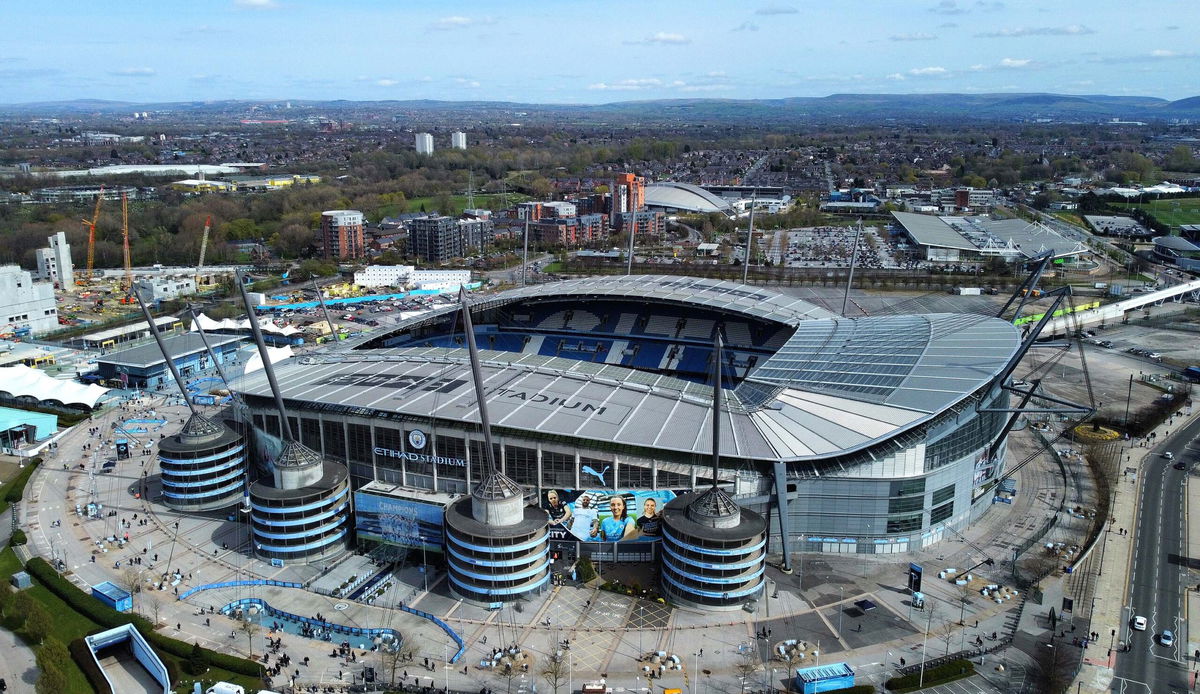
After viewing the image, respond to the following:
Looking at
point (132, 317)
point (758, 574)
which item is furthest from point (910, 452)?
point (132, 317)

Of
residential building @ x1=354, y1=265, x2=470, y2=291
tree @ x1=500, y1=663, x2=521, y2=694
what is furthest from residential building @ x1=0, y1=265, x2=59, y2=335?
tree @ x1=500, y1=663, x2=521, y2=694

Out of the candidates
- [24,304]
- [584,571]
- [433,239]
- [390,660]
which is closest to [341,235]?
[433,239]

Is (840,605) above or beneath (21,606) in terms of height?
beneath

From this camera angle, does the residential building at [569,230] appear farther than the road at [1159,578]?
Yes

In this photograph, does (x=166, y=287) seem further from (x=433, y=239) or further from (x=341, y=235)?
(x=433, y=239)

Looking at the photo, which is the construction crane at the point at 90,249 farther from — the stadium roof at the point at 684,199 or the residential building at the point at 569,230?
the stadium roof at the point at 684,199

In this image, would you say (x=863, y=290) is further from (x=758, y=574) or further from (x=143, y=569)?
(x=143, y=569)

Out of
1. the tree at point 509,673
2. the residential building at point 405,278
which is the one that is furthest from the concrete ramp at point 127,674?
the residential building at point 405,278
